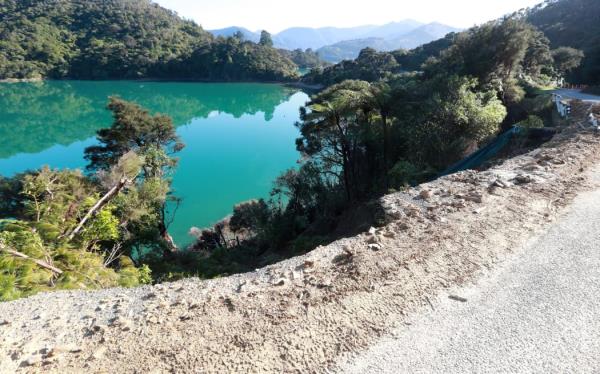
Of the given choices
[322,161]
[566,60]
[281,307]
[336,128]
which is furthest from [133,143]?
[566,60]

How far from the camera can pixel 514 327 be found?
3.29 m

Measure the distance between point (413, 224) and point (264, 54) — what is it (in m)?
88.5

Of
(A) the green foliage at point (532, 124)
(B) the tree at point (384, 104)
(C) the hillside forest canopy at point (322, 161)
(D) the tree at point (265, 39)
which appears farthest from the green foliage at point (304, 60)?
(A) the green foliage at point (532, 124)

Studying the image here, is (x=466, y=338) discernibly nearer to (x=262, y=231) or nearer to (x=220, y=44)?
(x=262, y=231)

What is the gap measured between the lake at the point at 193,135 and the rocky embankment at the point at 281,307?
12169 mm

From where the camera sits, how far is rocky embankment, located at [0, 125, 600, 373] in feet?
10.2

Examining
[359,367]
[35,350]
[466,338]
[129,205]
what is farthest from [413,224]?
[129,205]

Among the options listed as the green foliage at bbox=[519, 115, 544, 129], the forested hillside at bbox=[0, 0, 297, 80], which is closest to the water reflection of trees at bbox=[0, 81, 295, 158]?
the forested hillside at bbox=[0, 0, 297, 80]

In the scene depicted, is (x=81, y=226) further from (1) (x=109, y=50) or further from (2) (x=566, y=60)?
(1) (x=109, y=50)

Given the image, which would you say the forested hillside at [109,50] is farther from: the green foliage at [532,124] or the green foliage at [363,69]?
the green foliage at [532,124]

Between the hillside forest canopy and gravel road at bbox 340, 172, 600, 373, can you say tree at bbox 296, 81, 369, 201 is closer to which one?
the hillside forest canopy

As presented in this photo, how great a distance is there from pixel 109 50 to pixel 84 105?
44.1 metres

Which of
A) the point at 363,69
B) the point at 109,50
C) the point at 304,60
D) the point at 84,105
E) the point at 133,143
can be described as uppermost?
the point at 109,50

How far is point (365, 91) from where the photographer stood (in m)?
12.1
